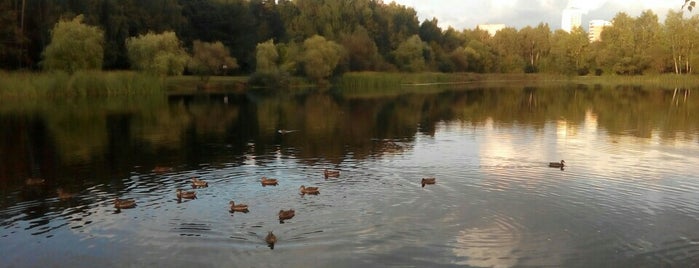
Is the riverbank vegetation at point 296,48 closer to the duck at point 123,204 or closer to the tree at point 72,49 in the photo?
the tree at point 72,49

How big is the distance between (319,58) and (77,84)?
122 ft

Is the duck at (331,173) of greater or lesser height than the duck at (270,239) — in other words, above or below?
above

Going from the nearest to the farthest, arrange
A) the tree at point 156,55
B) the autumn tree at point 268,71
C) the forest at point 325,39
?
the tree at point 156,55 → the forest at point 325,39 → the autumn tree at point 268,71

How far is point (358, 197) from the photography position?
1530 cm

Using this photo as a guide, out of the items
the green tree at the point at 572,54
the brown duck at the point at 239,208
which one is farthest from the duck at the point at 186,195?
the green tree at the point at 572,54

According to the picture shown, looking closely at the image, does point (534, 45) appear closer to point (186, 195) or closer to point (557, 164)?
point (557, 164)

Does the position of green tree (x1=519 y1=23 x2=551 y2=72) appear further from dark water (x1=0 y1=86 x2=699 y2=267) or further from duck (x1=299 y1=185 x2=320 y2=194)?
duck (x1=299 y1=185 x2=320 y2=194)

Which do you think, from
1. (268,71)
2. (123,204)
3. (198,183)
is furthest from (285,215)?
(268,71)

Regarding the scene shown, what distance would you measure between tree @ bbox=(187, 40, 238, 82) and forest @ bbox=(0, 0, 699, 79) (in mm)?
266

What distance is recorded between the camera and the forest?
6844cm

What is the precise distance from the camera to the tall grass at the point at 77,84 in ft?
166

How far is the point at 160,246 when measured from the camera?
11.6 meters

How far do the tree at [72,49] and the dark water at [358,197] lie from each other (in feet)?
97.0

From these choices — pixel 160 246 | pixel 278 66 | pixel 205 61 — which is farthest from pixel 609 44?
pixel 160 246
